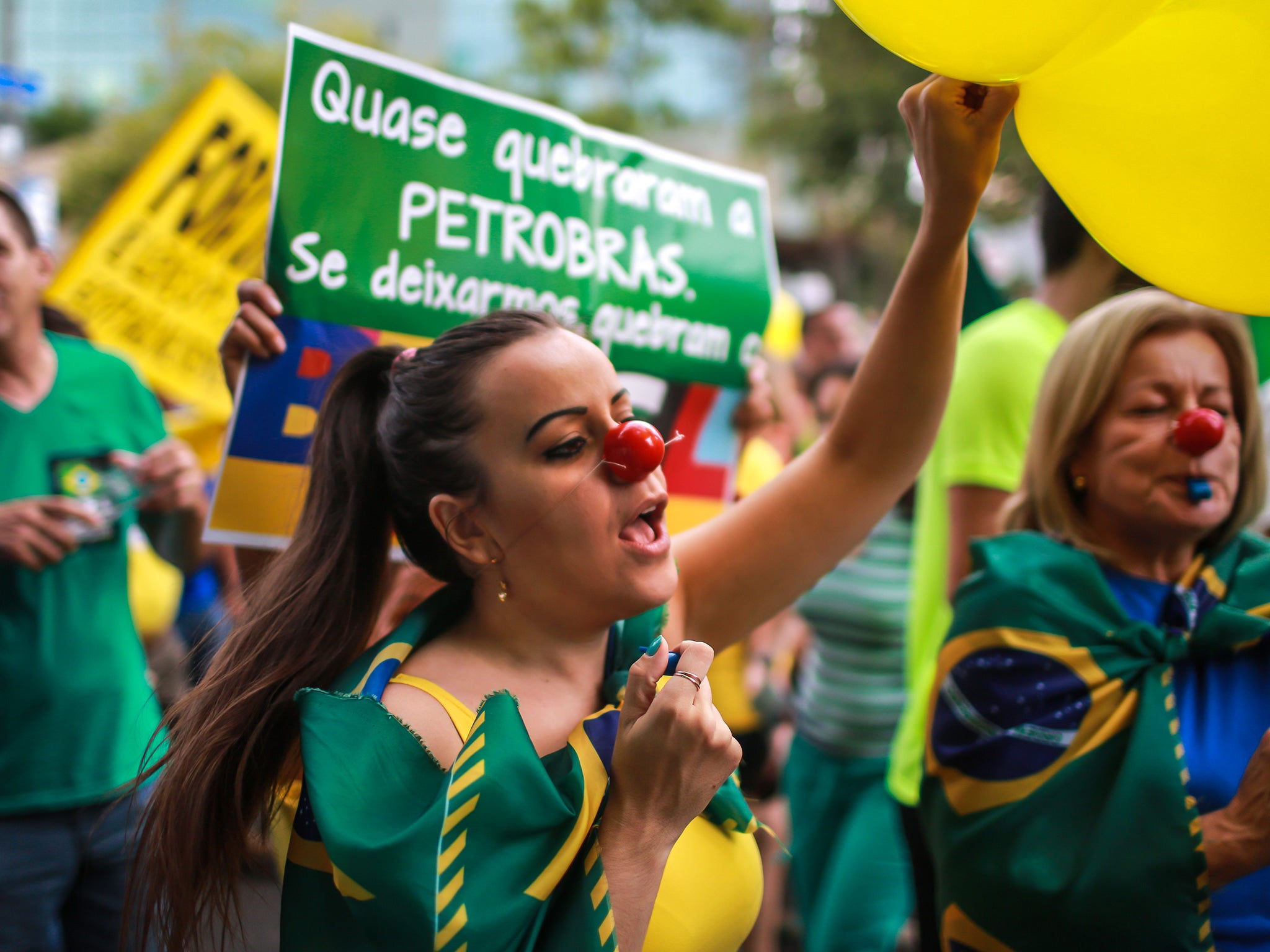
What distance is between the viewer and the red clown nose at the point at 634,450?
1402 millimetres

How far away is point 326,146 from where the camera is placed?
206 centimetres

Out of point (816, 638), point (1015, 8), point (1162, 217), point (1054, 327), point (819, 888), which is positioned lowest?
point (819, 888)

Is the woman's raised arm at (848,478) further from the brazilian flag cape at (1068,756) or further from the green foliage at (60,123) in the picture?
the green foliage at (60,123)

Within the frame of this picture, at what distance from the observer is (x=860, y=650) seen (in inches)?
139

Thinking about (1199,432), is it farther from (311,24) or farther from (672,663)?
(311,24)

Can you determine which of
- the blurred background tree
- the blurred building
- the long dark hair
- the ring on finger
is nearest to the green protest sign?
the long dark hair

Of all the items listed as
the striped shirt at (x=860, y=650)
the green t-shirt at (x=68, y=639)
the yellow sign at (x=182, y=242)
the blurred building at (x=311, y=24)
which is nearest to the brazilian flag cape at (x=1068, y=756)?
the striped shirt at (x=860, y=650)

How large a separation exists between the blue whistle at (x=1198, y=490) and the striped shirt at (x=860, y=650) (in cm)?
155

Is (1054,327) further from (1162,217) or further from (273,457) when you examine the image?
(273,457)

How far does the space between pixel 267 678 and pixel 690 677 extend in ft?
2.04

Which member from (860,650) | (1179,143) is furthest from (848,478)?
(860,650)

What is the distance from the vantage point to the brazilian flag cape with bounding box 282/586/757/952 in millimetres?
1195

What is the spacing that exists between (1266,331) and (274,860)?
2370 mm

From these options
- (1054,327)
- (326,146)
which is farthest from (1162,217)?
(326,146)
